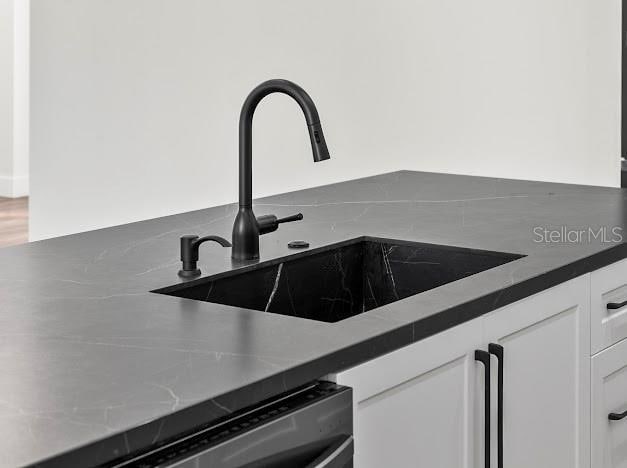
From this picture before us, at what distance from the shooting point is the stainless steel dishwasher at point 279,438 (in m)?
1.38

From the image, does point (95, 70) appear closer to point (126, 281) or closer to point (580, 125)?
point (580, 125)

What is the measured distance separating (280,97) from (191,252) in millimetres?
4169

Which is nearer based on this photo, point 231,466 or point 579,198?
point 231,466

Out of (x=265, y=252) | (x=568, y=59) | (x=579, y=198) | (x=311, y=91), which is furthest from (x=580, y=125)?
(x=265, y=252)

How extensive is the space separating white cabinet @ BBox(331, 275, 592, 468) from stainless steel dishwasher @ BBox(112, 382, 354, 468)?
0.05 meters

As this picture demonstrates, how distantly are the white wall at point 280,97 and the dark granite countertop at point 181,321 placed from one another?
8.48 ft

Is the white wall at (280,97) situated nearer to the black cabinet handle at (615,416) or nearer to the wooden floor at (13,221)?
the wooden floor at (13,221)

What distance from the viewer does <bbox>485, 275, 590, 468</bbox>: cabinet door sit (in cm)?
211

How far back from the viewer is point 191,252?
2145mm

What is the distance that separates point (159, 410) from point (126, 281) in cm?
79

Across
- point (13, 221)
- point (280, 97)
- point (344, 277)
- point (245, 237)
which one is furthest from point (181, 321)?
point (13, 221)

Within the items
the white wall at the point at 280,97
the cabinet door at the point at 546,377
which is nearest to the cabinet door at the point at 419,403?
the cabinet door at the point at 546,377

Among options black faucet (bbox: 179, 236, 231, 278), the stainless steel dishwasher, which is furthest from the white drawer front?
the stainless steel dishwasher

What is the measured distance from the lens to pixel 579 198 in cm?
314
